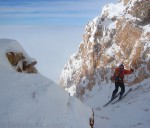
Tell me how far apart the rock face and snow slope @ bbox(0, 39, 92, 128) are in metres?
46.6

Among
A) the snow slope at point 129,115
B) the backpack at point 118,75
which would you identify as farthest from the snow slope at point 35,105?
the backpack at point 118,75

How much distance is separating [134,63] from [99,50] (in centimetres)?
1870

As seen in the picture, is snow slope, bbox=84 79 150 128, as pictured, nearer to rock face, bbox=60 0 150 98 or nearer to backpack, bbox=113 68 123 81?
backpack, bbox=113 68 123 81

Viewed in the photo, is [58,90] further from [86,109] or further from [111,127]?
[111,127]

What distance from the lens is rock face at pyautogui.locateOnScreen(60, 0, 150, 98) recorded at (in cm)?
6562

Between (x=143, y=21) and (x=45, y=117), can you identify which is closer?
(x=45, y=117)

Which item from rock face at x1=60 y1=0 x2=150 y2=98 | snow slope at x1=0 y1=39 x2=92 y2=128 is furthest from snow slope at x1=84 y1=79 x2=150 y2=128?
rock face at x1=60 y1=0 x2=150 y2=98

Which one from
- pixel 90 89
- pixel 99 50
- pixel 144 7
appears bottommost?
pixel 90 89

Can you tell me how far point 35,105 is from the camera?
31.4 feet

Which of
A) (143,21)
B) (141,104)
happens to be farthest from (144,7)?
(141,104)

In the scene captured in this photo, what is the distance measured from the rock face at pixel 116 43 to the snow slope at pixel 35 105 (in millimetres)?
46553

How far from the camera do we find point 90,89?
75000 mm

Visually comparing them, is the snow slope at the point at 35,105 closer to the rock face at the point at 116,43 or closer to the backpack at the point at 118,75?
the backpack at the point at 118,75

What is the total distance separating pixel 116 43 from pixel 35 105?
2701 inches
